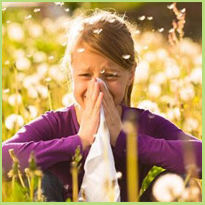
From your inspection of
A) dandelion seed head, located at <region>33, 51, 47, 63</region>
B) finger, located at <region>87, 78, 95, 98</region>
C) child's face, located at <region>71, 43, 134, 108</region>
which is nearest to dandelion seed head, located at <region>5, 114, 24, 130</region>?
child's face, located at <region>71, 43, 134, 108</region>

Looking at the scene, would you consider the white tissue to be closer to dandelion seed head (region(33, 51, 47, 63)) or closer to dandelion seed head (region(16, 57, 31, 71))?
dandelion seed head (region(16, 57, 31, 71))

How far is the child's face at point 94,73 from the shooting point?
2158 mm

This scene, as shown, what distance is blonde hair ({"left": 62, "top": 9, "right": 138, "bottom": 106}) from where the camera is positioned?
7.31ft

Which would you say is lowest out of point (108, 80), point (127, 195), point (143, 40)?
point (127, 195)

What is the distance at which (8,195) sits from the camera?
88.8 inches

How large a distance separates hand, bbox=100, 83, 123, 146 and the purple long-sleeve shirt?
0.02 meters

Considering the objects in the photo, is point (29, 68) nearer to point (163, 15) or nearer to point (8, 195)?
point (8, 195)

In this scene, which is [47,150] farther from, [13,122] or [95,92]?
[13,122]

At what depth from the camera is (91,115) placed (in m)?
2.06

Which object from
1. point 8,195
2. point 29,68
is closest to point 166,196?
point 8,195

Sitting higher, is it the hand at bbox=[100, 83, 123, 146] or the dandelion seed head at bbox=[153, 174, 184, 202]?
the hand at bbox=[100, 83, 123, 146]

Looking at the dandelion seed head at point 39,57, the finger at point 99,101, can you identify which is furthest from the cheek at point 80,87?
the dandelion seed head at point 39,57

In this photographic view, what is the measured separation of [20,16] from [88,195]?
11.2 feet

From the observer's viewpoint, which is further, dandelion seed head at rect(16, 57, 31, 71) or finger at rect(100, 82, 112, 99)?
dandelion seed head at rect(16, 57, 31, 71)
